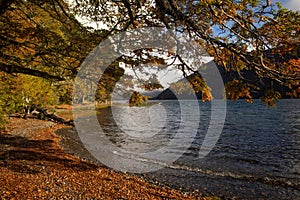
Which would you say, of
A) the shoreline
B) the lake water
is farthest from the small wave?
the shoreline

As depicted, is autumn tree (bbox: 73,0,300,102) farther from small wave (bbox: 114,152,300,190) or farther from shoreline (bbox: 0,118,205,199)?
small wave (bbox: 114,152,300,190)

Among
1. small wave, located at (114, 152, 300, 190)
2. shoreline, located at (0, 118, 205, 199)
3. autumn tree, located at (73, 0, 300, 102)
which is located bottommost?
small wave, located at (114, 152, 300, 190)

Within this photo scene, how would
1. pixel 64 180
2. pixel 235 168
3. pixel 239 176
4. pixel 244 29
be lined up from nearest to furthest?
pixel 244 29 → pixel 64 180 → pixel 239 176 → pixel 235 168

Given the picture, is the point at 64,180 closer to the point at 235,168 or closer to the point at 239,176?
the point at 239,176

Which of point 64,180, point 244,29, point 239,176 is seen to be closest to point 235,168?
point 239,176

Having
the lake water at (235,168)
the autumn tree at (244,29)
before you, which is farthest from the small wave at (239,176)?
the autumn tree at (244,29)

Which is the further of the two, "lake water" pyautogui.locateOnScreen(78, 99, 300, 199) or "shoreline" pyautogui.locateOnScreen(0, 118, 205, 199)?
"lake water" pyautogui.locateOnScreen(78, 99, 300, 199)

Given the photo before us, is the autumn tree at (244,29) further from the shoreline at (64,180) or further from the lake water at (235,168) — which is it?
the lake water at (235,168)

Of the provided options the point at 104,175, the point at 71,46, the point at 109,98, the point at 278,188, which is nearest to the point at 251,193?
the point at 278,188

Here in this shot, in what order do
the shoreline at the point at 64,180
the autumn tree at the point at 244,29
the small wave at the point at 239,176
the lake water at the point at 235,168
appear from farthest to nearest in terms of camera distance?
1. the small wave at the point at 239,176
2. the lake water at the point at 235,168
3. the shoreline at the point at 64,180
4. the autumn tree at the point at 244,29

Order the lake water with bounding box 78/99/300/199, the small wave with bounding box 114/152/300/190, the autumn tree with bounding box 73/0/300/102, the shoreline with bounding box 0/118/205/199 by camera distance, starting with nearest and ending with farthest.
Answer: the autumn tree with bounding box 73/0/300/102
the shoreline with bounding box 0/118/205/199
the lake water with bounding box 78/99/300/199
the small wave with bounding box 114/152/300/190

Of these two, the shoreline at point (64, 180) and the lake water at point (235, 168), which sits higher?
the shoreline at point (64, 180)

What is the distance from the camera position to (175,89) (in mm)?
6805

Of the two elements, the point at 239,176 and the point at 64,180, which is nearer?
the point at 64,180
